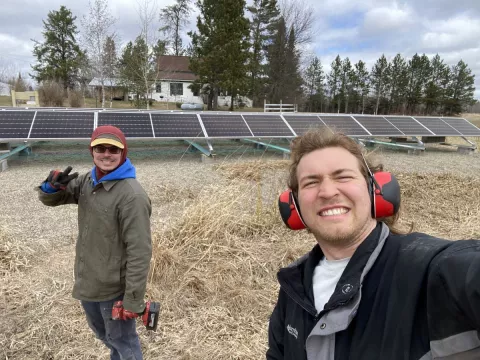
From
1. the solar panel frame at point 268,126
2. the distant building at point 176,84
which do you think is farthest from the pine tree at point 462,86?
the solar panel frame at point 268,126

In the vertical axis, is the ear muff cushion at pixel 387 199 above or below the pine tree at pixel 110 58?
below

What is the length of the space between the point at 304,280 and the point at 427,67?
186ft

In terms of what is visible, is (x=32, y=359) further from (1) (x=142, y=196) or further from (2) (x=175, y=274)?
(1) (x=142, y=196)

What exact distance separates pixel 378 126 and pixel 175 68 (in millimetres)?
35069

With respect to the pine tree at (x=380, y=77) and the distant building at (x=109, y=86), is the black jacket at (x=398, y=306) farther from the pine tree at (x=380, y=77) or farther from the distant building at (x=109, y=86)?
the pine tree at (x=380, y=77)

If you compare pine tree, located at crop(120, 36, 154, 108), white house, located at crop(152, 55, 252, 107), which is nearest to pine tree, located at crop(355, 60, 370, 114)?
white house, located at crop(152, 55, 252, 107)

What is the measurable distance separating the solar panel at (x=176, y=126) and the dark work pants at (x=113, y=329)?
803cm

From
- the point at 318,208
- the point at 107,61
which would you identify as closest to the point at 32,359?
the point at 318,208

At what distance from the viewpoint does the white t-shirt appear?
1.20 m

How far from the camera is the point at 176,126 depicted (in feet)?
35.0

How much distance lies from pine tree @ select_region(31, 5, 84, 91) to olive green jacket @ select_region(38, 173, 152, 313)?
3845cm

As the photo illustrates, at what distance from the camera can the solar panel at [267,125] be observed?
37.0 feet

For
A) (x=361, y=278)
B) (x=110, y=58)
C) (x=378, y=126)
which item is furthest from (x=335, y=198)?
(x=110, y=58)

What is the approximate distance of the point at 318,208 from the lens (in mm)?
1259
